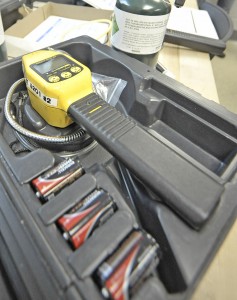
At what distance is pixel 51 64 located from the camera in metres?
0.34

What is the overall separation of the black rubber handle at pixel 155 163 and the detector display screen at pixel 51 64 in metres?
A: 0.06

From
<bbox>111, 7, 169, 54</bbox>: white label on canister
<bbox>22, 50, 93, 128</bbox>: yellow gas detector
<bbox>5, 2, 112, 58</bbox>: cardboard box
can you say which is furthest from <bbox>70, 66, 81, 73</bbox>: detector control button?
<bbox>5, 2, 112, 58</bbox>: cardboard box

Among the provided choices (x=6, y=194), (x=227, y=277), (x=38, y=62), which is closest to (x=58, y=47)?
(x=38, y=62)

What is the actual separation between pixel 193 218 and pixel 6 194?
0.19 m

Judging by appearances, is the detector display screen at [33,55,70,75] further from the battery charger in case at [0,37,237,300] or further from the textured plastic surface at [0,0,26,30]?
the textured plastic surface at [0,0,26,30]

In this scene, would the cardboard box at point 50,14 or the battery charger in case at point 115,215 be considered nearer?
the battery charger in case at point 115,215

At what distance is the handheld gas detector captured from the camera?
24 centimetres

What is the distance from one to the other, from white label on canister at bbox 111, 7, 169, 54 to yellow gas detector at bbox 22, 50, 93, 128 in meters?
0.12

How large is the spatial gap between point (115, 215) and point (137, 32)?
1.02ft

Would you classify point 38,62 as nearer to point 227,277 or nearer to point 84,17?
point 227,277

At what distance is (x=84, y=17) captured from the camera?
0.72 m

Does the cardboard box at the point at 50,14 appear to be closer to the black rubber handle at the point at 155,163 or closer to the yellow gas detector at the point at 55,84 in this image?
the yellow gas detector at the point at 55,84

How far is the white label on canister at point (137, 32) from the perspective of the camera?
0.38 m

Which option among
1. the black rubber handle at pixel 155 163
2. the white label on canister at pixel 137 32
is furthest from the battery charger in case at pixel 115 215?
the white label on canister at pixel 137 32
